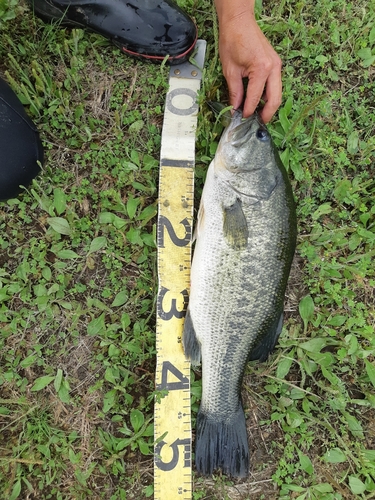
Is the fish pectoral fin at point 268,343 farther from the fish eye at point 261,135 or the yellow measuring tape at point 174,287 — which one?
the fish eye at point 261,135

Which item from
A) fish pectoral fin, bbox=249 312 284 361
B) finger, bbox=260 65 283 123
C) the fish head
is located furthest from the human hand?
fish pectoral fin, bbox=249 312 284 361

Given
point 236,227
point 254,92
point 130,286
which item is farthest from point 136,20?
point 130,286

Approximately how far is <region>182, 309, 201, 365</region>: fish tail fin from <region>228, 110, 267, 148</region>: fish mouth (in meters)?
1.26

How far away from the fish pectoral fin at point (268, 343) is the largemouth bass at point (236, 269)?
0.03 ft

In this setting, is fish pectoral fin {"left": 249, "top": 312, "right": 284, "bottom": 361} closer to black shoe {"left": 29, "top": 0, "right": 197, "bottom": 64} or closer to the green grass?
the green grass

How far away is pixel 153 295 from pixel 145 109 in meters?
1.48

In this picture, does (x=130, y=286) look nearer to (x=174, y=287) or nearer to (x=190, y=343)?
(x=174, y=287)

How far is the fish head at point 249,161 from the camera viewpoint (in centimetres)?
287

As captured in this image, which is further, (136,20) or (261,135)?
(136,20)

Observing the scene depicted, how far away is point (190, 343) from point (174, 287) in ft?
1.41

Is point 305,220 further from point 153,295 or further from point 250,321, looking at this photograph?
point 153,295

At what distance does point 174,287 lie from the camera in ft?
10.4

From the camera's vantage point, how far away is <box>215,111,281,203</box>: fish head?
2871mm

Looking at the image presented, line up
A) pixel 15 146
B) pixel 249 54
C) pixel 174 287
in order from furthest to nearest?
1. pixel 174 287
2. pixel 15 146
3. pixel 249 54
